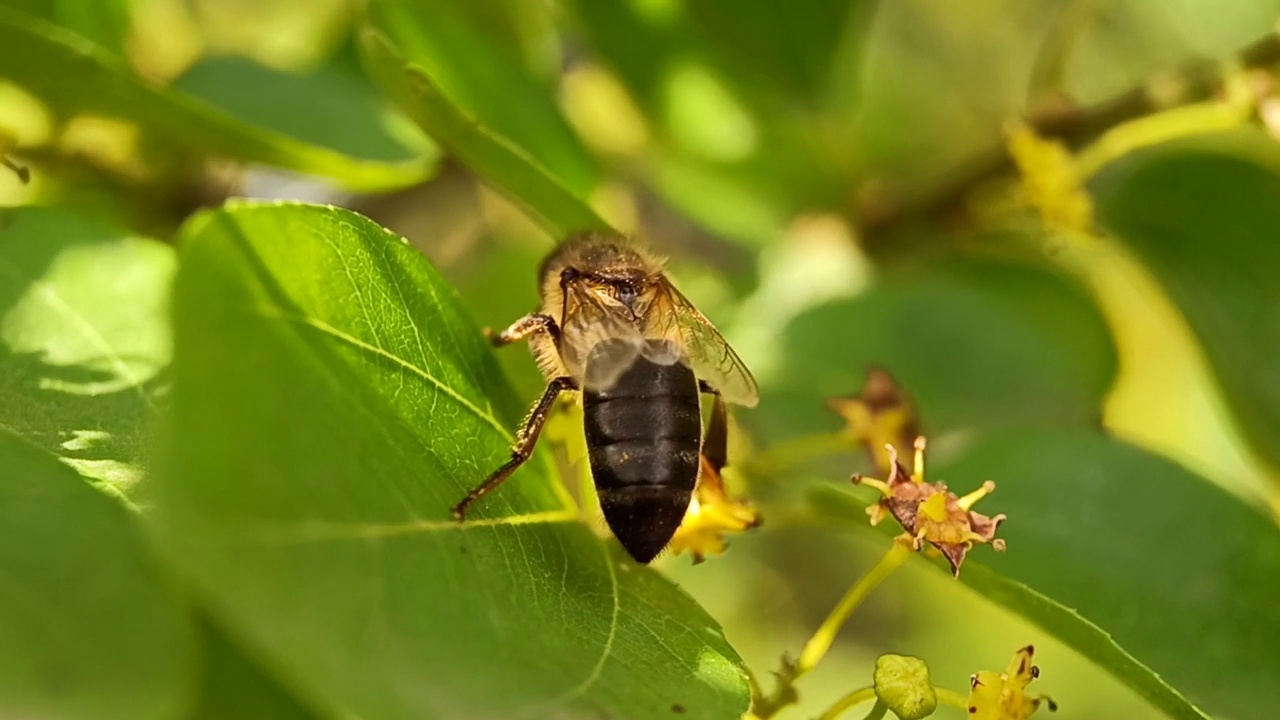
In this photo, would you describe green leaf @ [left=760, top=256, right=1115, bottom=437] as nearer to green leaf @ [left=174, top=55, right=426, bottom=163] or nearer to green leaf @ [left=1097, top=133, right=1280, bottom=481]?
green leaf @ [left=1097, top=133, right=1280, bottom=481]

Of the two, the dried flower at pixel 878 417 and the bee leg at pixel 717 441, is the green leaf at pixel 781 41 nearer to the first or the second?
the dried flower at pixel 878 417

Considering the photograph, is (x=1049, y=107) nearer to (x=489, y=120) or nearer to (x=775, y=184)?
(x=775, y=184)

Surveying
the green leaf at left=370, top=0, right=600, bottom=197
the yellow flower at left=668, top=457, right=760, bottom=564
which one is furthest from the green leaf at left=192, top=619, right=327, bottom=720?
the green leaf at left=370, top=0, right=600, bottom=197

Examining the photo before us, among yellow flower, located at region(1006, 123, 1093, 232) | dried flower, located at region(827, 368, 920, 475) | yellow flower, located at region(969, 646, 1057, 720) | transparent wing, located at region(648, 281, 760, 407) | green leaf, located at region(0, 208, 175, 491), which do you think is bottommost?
green leaf, located at region(0, 208, 175, 491)

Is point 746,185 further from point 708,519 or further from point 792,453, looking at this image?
point 708,519

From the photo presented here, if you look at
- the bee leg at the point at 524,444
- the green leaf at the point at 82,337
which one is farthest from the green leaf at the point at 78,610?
the bee leg at the point at 524,444

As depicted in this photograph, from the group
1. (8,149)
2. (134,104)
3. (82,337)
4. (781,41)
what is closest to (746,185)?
(781,41)
